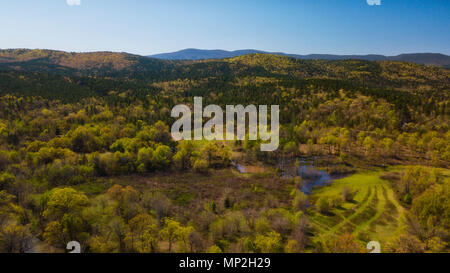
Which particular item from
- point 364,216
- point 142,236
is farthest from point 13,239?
point 364,216

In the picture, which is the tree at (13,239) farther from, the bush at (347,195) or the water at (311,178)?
the bush at (347,195)

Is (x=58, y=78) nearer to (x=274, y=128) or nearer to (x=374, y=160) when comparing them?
(x=274, y=128)

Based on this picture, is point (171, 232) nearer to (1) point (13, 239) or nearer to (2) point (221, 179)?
(1) point (13, 239)

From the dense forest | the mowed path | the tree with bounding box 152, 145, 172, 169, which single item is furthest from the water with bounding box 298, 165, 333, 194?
the tree with bounding box 152, 145, 172, 169

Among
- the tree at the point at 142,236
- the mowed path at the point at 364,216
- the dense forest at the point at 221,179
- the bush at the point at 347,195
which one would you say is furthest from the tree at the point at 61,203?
the bush at the point at 347,195

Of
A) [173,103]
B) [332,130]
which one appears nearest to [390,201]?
[332,130]

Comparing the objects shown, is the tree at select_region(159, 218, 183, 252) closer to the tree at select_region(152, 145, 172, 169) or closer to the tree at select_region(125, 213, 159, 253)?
the tree at select_region(125, 213, 159, 253)
